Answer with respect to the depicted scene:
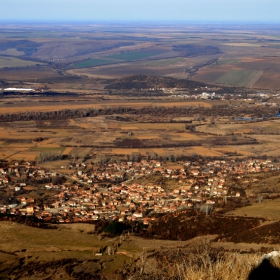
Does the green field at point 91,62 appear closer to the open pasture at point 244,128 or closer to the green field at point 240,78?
the green field at point 240,78

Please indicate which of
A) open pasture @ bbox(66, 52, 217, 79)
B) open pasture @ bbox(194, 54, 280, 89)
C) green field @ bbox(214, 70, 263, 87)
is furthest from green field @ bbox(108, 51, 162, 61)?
A: green field @ bbox(214, 70, 263, 87)

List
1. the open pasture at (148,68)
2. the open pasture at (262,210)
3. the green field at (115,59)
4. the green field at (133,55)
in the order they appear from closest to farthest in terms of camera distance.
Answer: the open pasture at (262,210), the open pasture at (148,68), the green field at (115,59), the green field at (133,55)

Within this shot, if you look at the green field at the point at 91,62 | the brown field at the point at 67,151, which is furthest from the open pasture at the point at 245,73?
the brown field at the point at 67,151

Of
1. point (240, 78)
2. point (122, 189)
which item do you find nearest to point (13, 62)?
point (240, 78)

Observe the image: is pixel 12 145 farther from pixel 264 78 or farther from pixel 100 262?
pixel 264 78

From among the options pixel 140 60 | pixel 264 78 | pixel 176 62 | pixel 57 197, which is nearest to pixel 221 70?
pixel 264 78

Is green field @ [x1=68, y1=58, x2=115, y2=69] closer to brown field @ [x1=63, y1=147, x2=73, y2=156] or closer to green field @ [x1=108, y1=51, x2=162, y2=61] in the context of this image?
green field @ [x1=108, y1=51, x2=162, y2=61]
